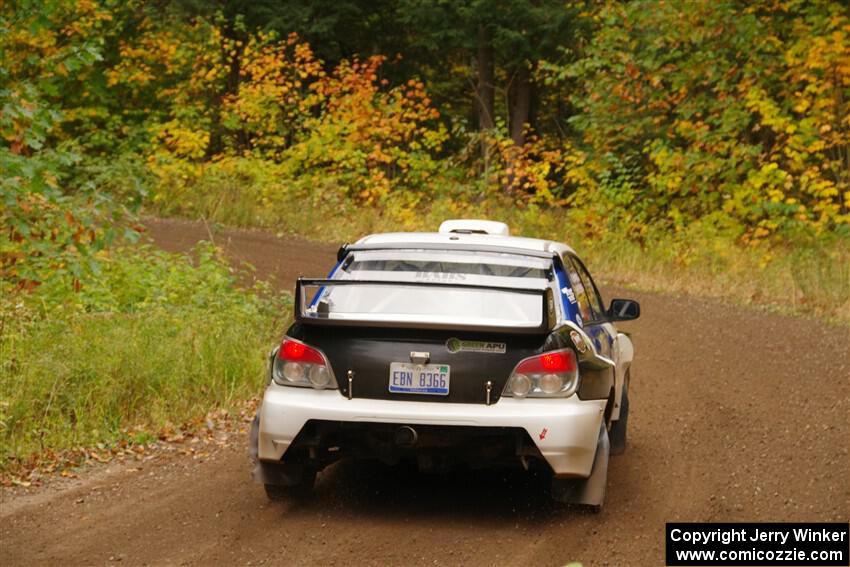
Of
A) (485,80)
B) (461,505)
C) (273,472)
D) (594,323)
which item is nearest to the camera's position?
(273,472)

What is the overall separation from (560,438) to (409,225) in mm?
19480

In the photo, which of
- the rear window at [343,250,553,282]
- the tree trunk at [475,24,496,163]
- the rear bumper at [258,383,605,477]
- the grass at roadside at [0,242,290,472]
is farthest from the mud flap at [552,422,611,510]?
the tree trunk at [475,24,496,163]

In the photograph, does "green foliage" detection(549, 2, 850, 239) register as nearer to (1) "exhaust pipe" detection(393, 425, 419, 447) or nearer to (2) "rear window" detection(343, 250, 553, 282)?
(2) "rear window" detection(343, 250, 553, 282)

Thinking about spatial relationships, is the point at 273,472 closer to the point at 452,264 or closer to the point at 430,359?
the point at 430,359

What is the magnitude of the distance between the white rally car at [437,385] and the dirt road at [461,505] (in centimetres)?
37

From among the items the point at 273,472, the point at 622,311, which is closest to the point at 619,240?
the point at 622,311

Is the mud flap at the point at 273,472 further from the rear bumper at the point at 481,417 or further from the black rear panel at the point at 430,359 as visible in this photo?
the black rear panel at the point at 430,359

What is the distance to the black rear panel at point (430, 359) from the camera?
695cm

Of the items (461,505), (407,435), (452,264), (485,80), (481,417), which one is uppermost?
(485,80)

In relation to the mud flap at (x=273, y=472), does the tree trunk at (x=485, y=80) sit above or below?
above

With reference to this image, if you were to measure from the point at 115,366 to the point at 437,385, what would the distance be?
14.7 feet

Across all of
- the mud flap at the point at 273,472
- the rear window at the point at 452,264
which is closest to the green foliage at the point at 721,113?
the rear window at the point at 452,264

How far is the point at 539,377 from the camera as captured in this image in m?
6.98

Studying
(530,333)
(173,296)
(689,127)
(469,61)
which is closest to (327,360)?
(530,333)
